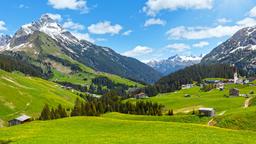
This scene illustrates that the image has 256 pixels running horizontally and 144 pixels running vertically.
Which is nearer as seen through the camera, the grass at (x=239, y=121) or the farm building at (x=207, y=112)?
the grass at (x=239, y=121)

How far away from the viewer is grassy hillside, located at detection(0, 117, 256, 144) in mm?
49062

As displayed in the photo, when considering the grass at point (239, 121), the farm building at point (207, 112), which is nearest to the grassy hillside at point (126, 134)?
the grass at point (239, 121)

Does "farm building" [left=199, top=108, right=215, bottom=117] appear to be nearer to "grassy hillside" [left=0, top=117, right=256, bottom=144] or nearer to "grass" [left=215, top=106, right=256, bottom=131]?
"grass" [left=215, top=106, right=256, bottom=131]

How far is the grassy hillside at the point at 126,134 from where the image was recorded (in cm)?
4906

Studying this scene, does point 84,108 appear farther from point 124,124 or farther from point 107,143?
point 107,143

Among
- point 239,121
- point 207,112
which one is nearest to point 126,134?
point 239,121

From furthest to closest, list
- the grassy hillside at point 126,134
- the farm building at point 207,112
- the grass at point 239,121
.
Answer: the farm building at point 207,112 < the grass at point 239,121 < the grassy hillside at point 126,134

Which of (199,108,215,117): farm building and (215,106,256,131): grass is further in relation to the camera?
(199,108,215,117): farm building

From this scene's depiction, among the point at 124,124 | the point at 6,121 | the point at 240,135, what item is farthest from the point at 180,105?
the point at 240,135

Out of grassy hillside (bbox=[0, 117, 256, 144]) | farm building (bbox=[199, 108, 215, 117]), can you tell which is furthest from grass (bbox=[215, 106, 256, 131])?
farm building (bbox=[199, 108, 215, 117])

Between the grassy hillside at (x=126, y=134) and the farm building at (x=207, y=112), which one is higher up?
the farm building at (x=207, y=112)

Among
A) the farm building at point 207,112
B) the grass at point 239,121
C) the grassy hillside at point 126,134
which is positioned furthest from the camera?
the farm building at point 207,112

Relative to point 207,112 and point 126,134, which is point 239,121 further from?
point 126,134

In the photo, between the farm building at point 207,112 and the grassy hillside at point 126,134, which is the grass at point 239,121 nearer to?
the grassy hillside at point 126,134
